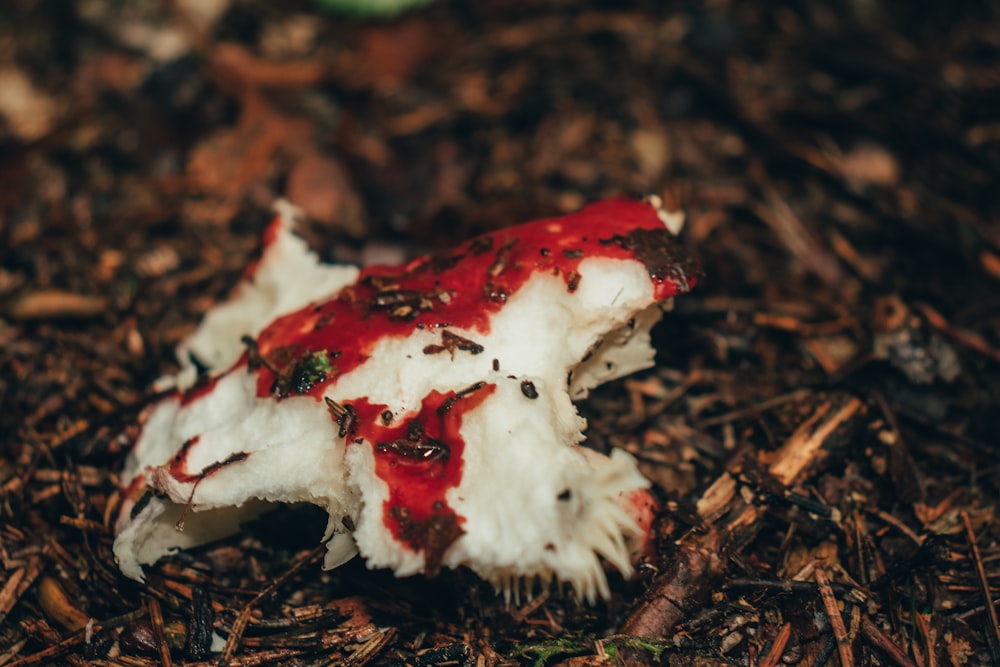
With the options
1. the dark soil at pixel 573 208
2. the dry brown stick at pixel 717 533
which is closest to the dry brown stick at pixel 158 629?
the dark soil at pixel 573 208

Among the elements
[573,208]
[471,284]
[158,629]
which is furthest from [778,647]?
[573,208]

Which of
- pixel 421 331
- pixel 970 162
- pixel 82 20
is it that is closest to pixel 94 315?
pixel 421 331

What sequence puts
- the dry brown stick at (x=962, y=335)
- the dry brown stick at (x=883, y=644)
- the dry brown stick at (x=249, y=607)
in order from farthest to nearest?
the dry brown stick at (x=962, y=335) → the dry brown stick at (x=249, y=607) → the dry brown stick at (x=883, y=644)

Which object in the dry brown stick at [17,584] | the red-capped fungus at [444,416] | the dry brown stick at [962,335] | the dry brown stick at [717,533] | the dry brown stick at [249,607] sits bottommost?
the dry brown stick at [962,335]

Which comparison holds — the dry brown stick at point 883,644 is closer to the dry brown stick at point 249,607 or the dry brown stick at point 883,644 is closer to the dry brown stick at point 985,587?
the dry brown stick at point 985,587

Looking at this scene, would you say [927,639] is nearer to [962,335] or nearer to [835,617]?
[835,617]
